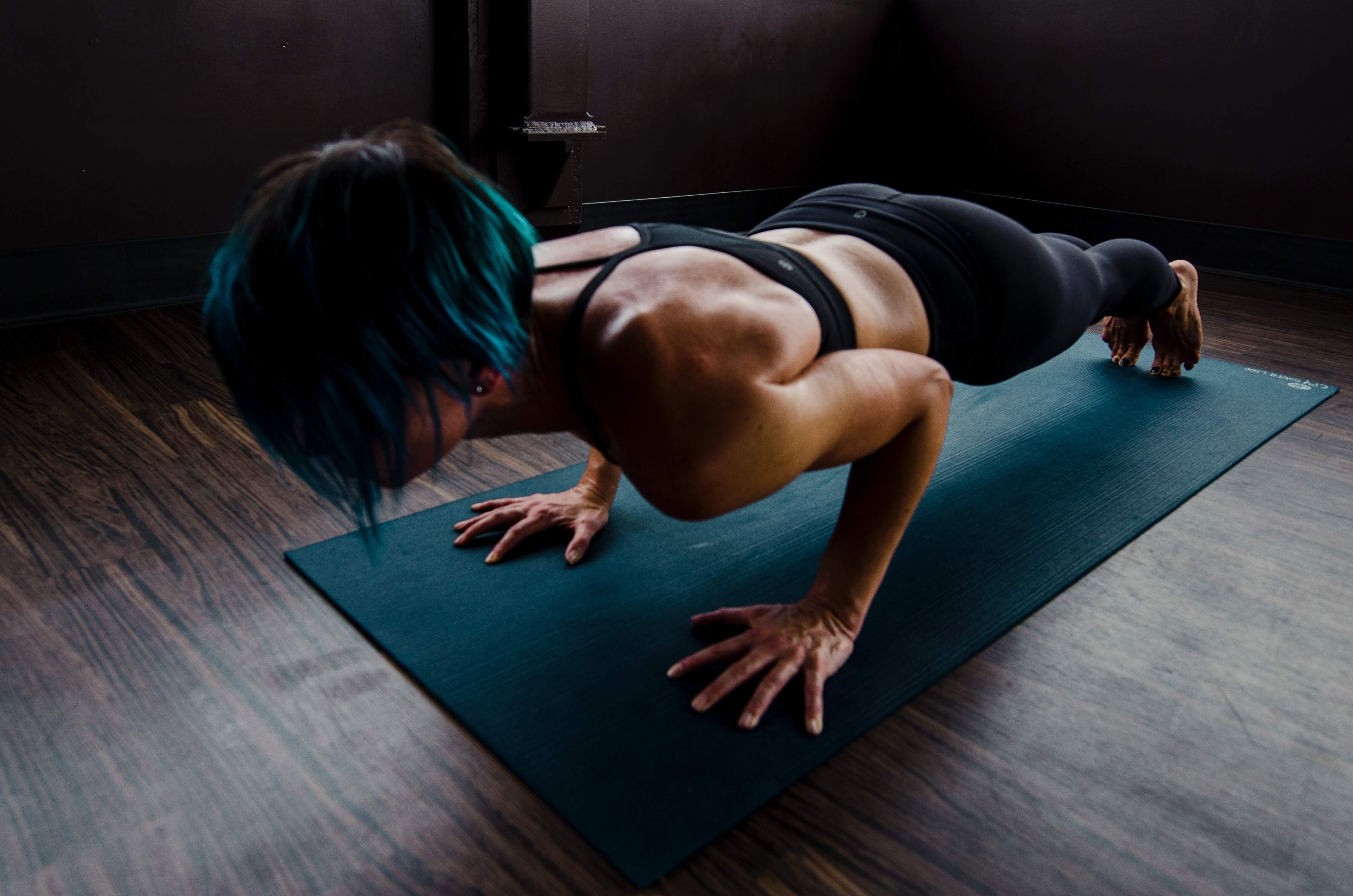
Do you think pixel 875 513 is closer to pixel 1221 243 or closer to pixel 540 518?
pixel 540 518

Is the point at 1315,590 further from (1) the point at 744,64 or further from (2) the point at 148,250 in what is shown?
(1) the point at 744,64

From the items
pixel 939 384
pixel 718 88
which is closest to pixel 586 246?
pixel 939 384

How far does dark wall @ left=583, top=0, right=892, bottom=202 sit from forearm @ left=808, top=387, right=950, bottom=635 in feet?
7.91

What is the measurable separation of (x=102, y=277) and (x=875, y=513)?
2.17 m

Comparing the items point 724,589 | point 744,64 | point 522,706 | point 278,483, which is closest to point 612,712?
point 522,706

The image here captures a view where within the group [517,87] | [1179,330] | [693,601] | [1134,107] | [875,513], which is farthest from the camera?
[1134,107]

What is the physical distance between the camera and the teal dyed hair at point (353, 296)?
0.66 m

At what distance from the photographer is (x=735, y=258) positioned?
0.96 meters

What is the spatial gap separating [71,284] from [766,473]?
7.05 feet

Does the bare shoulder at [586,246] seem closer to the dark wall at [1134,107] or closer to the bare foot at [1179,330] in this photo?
the bare foot at [1179,330]

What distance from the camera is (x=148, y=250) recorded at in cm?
232

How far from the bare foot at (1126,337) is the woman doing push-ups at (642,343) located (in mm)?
1024

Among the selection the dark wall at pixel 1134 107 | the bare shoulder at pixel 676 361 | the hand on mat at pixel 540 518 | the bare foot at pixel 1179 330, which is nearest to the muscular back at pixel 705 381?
the bare shoulder at pixel 676 361

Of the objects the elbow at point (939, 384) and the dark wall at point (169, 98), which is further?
the dark wall at point (169, 98)
